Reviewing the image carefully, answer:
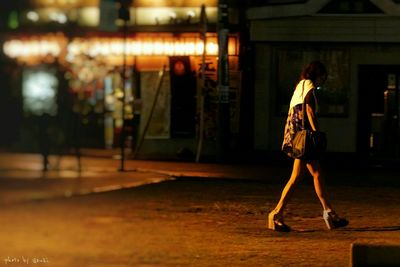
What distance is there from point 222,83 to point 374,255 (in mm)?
10212

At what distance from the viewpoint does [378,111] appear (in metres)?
18.5

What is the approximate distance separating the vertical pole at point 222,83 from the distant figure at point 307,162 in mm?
7621

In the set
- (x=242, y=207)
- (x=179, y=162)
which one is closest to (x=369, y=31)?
(x=179, y=162)

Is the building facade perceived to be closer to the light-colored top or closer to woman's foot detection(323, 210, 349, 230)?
the light-colored top

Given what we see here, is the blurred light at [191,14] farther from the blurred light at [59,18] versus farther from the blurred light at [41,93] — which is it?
the blurred light at [41,93]

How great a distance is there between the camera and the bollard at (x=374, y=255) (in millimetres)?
7773

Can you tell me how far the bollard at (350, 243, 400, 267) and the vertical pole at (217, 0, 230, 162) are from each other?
10.1m

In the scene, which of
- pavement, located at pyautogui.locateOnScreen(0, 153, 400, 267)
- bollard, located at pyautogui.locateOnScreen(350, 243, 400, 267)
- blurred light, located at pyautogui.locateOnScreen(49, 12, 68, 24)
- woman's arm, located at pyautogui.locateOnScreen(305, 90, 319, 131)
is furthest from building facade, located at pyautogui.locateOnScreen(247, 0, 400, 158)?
bollard, located at pyautogui.locateOnScreen(350, 243, 400, 267)

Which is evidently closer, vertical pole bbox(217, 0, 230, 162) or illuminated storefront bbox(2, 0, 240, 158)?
vertical pole bbox(217, 0, 230, 162)

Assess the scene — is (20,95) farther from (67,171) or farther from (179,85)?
(179,85)

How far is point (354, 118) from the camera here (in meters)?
18.4

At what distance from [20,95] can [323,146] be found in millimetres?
3668

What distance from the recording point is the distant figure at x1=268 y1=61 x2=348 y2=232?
390 inches

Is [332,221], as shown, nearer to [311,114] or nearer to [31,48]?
[311,114]
